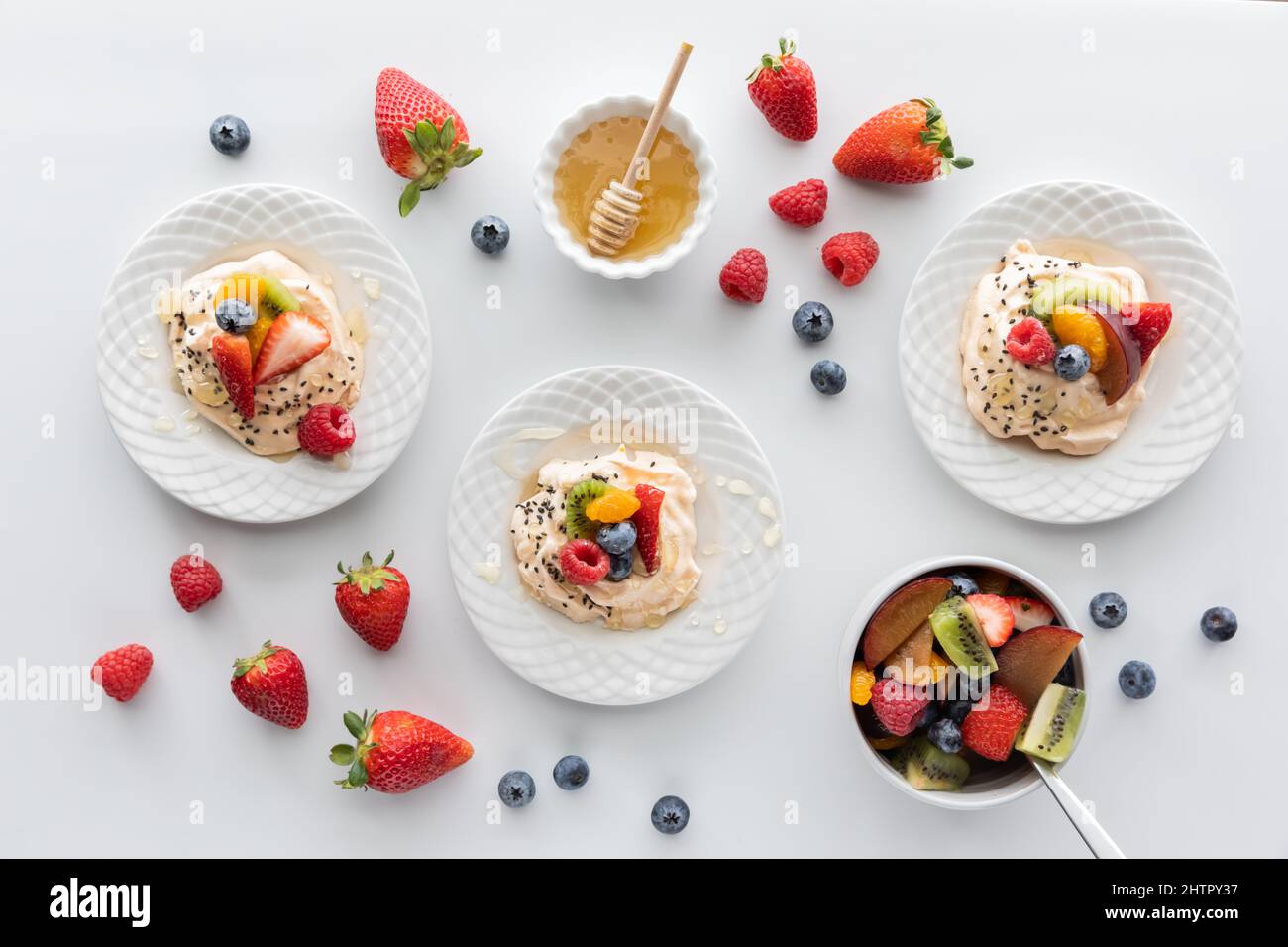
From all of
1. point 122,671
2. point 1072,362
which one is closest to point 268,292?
point 122,671

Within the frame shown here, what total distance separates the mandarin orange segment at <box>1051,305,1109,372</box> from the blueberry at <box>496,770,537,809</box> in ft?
4.77

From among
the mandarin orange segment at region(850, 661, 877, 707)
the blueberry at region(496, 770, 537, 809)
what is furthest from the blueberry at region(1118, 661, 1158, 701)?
the blueberry at region(496, 770, 537, 809)

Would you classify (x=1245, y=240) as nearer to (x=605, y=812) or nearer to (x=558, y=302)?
(x=558, y=302)

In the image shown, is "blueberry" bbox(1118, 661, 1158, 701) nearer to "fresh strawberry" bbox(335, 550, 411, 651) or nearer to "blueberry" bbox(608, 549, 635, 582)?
"blueberry" bbox(608, 549, 635, 582)

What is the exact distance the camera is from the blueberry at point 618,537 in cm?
185

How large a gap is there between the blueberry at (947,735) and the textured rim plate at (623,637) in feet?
1.35

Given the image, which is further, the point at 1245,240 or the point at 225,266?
the point at 1245,240

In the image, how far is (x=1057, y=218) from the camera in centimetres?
204

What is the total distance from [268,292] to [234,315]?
9 cm

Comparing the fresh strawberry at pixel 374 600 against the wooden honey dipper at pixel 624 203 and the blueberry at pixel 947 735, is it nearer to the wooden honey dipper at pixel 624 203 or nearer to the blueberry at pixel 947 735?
the wooden honey dipper at pixel 624 203

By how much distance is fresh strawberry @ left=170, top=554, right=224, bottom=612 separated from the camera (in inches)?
80.4

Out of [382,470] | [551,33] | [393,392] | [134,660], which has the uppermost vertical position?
[551,33]
